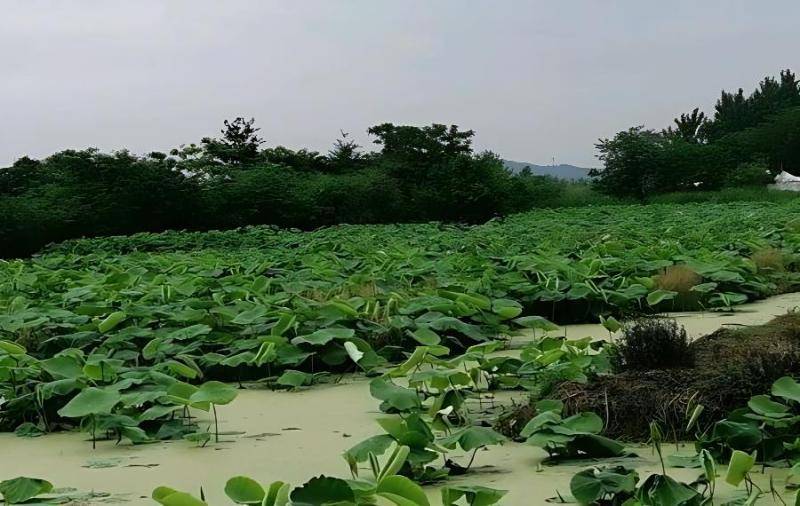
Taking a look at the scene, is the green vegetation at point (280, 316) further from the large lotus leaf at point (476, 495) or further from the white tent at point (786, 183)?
the white tent at point (786, 183)

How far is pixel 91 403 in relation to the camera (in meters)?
2.93

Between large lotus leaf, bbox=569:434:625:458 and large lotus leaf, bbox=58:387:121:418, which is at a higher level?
large lotus leaf, bbox=58:387:121:418

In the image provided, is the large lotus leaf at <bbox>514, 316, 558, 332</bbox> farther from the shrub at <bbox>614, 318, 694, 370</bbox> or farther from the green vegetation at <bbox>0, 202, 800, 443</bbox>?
the shrub at <bbox>614, 318, 694, 370</bbox>

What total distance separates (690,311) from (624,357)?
2709mm

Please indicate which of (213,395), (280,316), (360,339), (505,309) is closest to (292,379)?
(360,339)

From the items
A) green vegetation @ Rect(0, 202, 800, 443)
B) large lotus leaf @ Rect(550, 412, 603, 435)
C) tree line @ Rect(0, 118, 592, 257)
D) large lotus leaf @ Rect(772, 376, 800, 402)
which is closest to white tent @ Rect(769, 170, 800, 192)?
tree line @ Rect(0, 118, 592, 257)

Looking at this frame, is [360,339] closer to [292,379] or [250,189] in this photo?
[292,379]

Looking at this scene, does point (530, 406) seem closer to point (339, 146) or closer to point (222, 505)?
point (222, 505)

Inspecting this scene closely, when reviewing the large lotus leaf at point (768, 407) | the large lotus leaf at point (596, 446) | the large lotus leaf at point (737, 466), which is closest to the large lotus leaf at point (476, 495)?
the large lotus leaf at point (737, 466)

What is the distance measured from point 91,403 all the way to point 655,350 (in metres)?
1.98

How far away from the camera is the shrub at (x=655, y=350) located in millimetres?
3307

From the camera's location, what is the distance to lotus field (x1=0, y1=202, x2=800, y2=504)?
2.55m

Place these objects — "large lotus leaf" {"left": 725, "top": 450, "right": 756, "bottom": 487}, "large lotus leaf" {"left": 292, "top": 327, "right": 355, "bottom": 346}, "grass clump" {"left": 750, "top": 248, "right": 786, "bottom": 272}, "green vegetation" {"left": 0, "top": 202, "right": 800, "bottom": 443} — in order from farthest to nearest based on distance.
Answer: "grass clump" {"left": 750, "top": 248, "right": 786, "bottom": 272}, "large lotus leaf" {"left": 292, "top": 327, "right": 355, "bottom": 346}, "green vegetation" {"left": 0, "top": 202, "right": 800, "bottom": 443}, "large lotus leaf" {"left": 725, "top": 450, "right": 756, "bottom": 487}

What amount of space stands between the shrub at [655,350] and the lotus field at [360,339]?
0.18m
